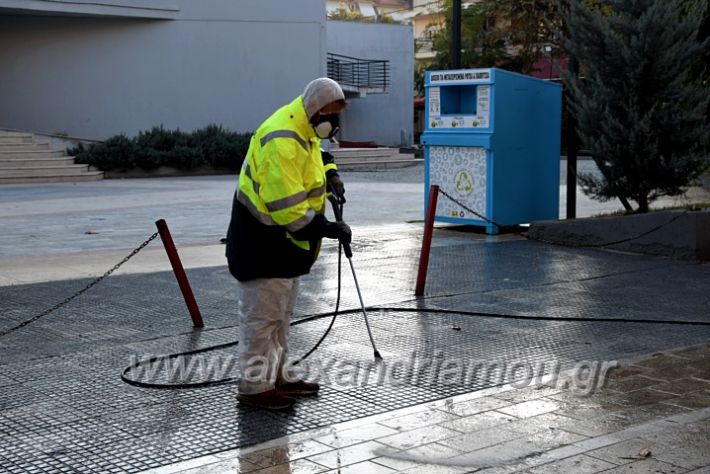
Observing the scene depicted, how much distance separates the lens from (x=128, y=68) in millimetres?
28781

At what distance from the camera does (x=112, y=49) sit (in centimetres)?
2867

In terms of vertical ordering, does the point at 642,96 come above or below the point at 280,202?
above

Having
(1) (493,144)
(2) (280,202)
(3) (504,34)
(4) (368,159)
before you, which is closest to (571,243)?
(1) (493,144)

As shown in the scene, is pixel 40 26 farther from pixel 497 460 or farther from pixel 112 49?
pixel 497 460

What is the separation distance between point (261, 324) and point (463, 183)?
8.00m

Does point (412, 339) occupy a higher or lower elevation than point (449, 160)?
lower

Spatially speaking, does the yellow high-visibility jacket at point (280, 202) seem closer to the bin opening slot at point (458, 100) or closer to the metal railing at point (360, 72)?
the bin opening slot at point (458, 100)

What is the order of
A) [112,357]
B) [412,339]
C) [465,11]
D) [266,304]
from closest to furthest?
1. [266,304]
2. [112,357]
3. [412,339]
4. [465,11]

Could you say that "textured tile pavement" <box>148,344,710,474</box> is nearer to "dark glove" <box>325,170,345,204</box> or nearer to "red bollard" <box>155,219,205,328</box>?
"dark glove" <box>325,170,345,204</box>

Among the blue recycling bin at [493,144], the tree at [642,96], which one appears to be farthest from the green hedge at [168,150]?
the tree at [642,96]

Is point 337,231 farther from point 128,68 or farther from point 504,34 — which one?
point 504,34

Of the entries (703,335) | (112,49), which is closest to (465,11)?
(112,49)

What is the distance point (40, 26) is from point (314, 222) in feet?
84.7

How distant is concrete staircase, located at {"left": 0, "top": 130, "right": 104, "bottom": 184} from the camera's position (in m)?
24.3
